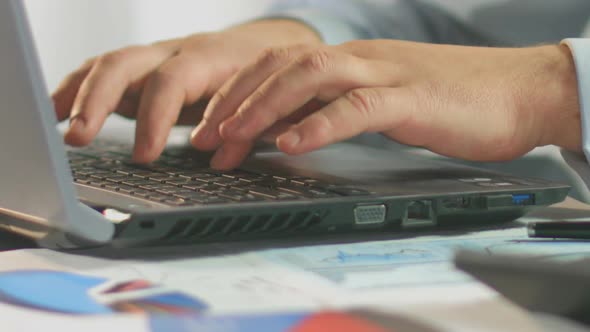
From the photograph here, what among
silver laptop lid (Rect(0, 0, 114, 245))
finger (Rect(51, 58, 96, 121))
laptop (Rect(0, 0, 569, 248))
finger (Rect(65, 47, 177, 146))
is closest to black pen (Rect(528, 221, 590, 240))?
laptop (Rect(0, 0, 569, 248))

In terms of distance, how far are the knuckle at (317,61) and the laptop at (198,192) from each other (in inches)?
2.8

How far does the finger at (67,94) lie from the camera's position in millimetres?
775

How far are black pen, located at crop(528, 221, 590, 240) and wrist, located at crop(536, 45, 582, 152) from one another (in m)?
0.16

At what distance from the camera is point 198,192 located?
0.49 meters

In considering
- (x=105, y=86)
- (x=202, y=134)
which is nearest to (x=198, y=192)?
(x=202, y=134)

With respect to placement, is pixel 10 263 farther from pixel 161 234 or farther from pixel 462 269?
pixel 462 269

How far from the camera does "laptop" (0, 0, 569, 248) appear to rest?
14.5 inches

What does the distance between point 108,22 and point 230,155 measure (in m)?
1.76

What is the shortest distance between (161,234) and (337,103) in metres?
0.18

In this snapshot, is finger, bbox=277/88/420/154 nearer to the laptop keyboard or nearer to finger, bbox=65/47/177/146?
the laptop keyboard

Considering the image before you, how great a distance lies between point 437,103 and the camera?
1.96 ft

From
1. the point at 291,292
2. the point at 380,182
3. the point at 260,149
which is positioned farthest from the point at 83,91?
the point at 291,292

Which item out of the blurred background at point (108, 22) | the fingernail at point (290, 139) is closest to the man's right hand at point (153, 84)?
the fingernail at point (290, 139)

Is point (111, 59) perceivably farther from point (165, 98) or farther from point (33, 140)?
point (33, 140)
